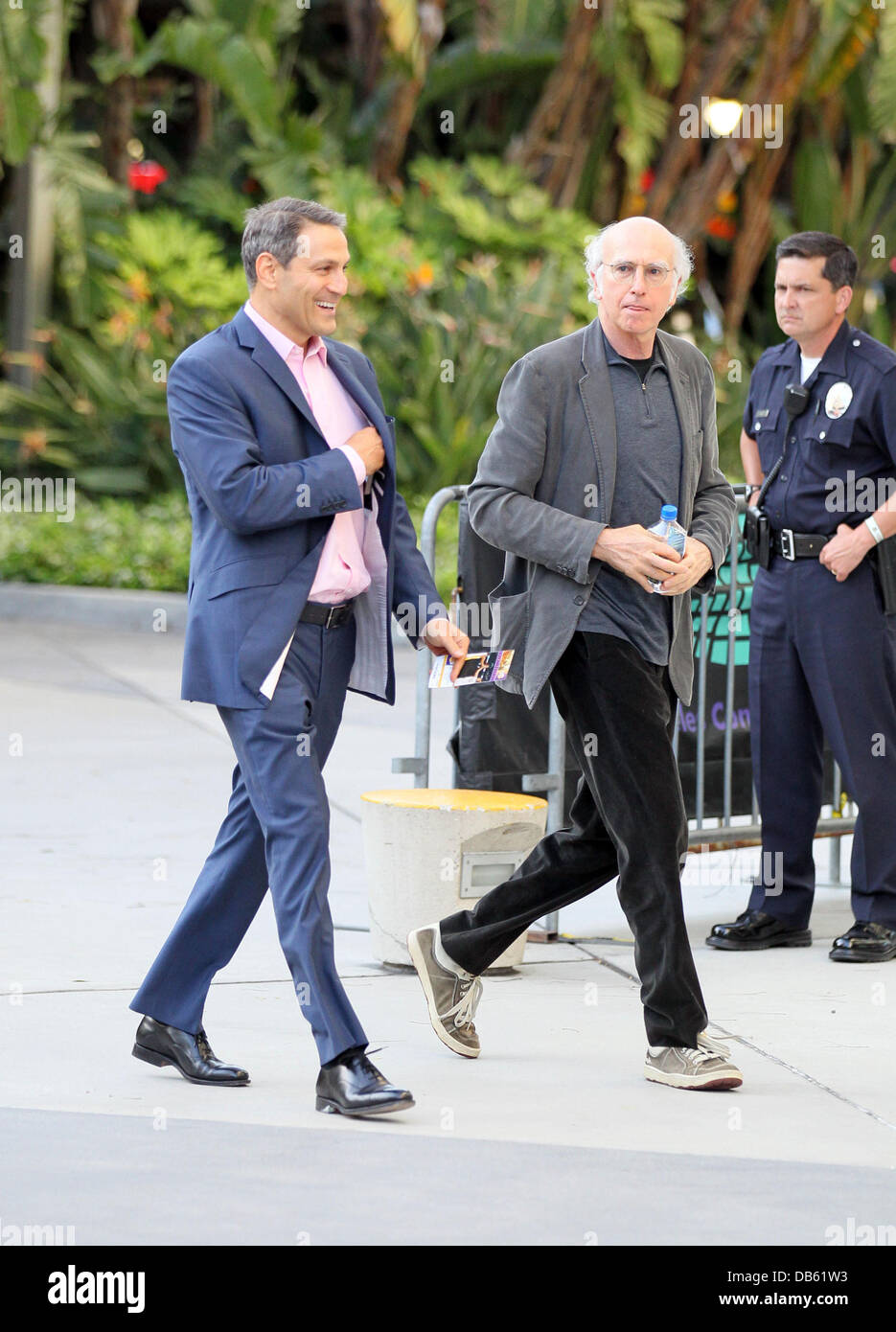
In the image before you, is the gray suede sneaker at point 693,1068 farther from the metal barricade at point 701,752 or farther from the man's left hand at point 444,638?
the metal barricade at point 701,752

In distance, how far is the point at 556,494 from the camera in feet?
15.9

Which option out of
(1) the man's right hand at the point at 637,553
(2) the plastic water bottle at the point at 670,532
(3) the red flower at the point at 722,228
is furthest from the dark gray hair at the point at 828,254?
(3) the red flower at the point at 722,228

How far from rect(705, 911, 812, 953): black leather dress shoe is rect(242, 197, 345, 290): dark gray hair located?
2863 mm

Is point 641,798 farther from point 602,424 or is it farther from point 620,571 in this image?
point 602,424

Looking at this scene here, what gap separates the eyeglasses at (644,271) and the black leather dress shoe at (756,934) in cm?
247

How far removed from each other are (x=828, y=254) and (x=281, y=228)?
2.34 m

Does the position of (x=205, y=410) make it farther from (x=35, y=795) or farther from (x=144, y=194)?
(x=144, y=194)

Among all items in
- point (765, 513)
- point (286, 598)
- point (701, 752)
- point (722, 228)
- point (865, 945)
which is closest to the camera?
point (286, 598)

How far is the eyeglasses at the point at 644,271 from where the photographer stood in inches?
185

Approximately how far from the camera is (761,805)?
252 inches

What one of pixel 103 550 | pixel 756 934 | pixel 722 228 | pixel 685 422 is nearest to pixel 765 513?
pixel 756 934

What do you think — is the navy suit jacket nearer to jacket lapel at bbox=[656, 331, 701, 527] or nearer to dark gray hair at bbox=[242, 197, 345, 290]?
dark gray hair at bbox=[242, 197, 345, 290]
